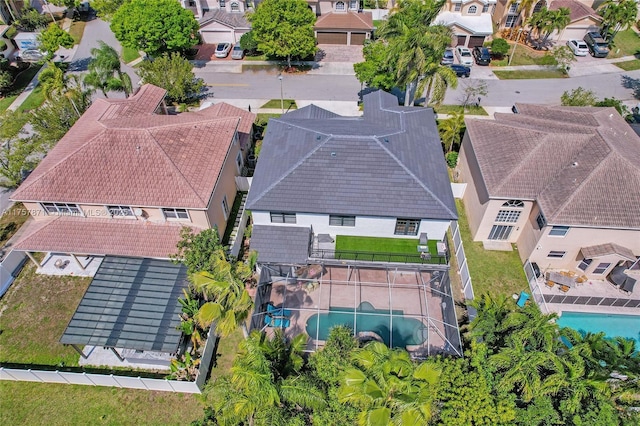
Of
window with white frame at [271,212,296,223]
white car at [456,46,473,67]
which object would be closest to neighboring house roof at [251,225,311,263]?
window with white frame at [271,212,296,223]

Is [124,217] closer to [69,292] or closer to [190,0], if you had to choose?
[69,292]

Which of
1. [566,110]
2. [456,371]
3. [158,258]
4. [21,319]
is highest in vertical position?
[566,110]

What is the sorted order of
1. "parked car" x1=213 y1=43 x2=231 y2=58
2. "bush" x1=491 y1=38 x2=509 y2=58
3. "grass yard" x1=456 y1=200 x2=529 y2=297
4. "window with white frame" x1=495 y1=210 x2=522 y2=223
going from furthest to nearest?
"parked car" x1=213 y1=43 x2=231 y2=58 < "bush" x1=491 y1=38 x2=509 y2=58 < "window with white frame" x1=495 y1=210 x2=522 y2=223 < "grass yard" x1=456 y1=200 x2=529 y2=297

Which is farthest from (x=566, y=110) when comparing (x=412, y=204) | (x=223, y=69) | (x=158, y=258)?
(x=223, y=69)

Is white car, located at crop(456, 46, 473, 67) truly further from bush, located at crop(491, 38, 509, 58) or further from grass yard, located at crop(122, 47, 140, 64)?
grass yard, located at crop(122, 47, 140, 64)

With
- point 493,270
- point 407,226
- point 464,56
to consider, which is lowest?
point 493,270

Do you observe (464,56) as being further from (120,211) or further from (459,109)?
(120,211)

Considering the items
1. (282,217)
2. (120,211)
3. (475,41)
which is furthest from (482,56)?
(120,211)
